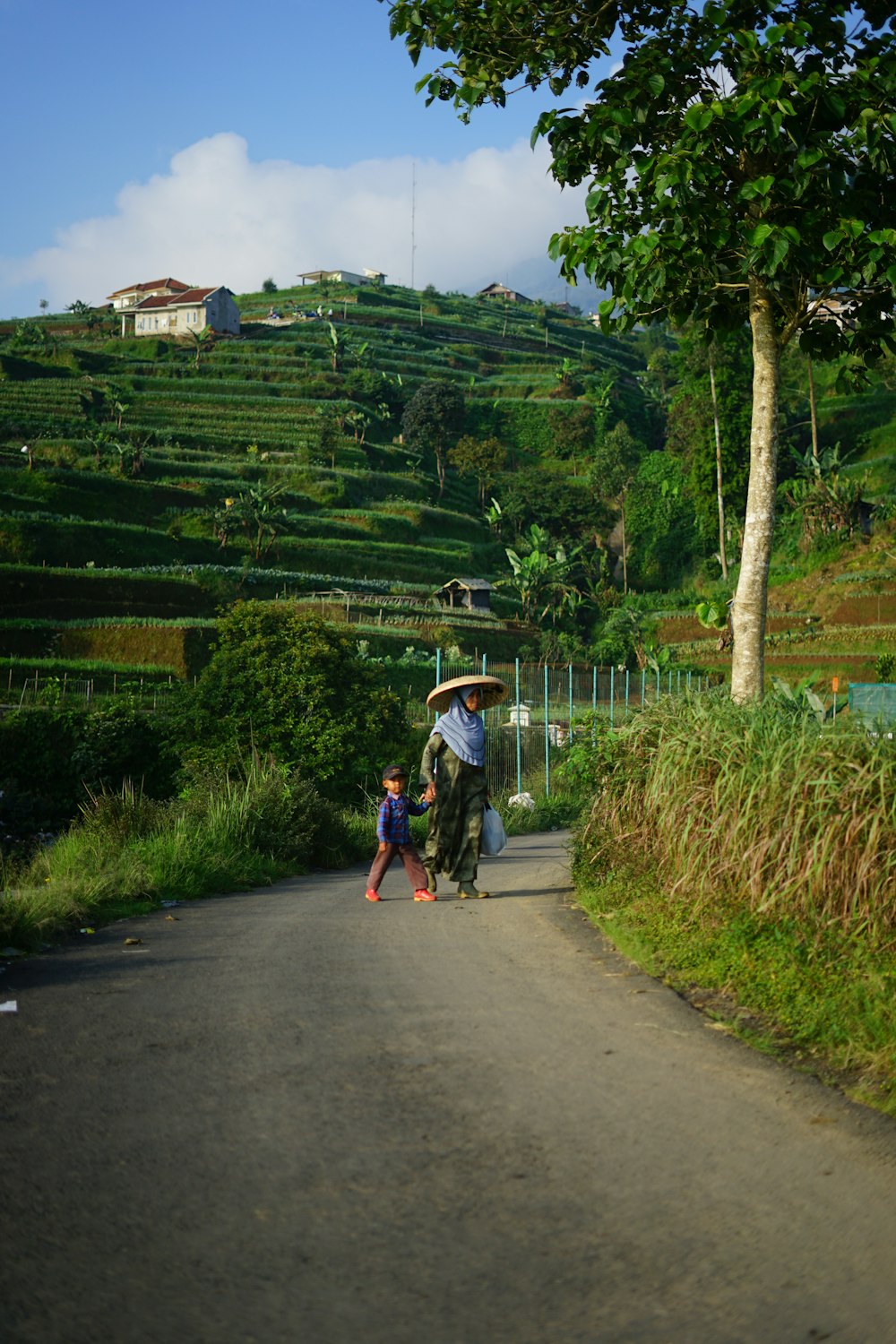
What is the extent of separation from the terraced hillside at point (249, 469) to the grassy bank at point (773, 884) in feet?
141

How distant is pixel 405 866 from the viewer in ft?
38.7

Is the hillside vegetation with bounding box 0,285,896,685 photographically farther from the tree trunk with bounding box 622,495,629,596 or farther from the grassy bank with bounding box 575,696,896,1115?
the grassy bank with bounding box 575,696,896,1115

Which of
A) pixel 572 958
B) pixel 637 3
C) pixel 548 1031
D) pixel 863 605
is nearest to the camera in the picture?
pixel 548 1031

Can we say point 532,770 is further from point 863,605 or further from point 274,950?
point 863,605

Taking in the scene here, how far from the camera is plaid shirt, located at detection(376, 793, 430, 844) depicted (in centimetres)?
1170

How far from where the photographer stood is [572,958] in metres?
8.59

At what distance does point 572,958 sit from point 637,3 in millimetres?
7854

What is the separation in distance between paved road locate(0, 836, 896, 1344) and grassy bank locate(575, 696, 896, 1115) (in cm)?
43

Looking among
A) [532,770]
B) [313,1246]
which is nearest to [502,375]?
[532,770]

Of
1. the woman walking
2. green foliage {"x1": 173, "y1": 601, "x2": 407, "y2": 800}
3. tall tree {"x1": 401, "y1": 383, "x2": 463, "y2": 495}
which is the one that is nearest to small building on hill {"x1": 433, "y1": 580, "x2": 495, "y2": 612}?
tall tree {"x1": 401, "y1": 383, "x2": 463, "y2": 495}

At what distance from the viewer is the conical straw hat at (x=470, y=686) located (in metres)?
12.0

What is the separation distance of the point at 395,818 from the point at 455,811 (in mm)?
558

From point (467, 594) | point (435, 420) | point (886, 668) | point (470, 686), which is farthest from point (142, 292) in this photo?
point (470, 686)

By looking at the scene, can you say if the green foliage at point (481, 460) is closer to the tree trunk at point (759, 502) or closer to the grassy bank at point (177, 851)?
the grassy bank at point (177, 851)
